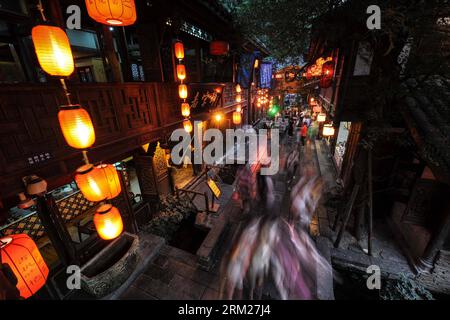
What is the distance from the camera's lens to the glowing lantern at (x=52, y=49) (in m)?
3.53

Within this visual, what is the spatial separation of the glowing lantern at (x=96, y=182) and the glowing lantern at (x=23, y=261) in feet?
4.43

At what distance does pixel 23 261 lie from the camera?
11.9 ft

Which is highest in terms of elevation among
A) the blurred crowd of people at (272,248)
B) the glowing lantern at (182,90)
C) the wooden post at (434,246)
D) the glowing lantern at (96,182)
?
the glowing lantern at (182,90)

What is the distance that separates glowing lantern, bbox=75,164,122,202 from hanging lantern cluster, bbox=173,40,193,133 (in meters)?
5.17

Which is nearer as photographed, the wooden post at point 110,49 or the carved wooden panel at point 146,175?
the wooden post at point 110,49

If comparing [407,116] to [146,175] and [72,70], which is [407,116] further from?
[146,175]

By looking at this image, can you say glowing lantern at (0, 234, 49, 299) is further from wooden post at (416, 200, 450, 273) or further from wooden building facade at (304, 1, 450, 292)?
wooden post at (416, 200, 450, 273)

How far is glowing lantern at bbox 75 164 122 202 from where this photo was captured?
453cm

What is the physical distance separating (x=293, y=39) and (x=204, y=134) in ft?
29.4

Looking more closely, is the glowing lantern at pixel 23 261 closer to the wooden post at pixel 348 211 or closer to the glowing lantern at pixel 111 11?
the glowing lantern at pixel 111 11

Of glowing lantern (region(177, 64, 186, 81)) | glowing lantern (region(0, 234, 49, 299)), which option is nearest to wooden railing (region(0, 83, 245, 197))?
glowing lantern (region(0, 234, 49, 299))
